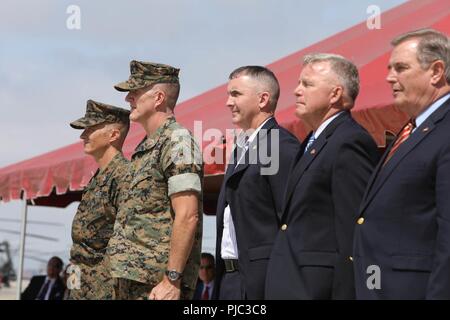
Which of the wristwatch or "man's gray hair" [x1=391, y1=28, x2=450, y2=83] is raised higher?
"man's gray hair" [x1=391, y1=28, x2=450, y2=83]

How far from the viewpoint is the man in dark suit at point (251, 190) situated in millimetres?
3650

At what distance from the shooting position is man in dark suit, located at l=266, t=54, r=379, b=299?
10.6 ft

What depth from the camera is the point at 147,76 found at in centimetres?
420

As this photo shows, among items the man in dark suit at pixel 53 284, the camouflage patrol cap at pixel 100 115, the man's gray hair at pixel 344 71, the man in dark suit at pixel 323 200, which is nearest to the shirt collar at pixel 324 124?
the man in dark suit at pixel 323 200

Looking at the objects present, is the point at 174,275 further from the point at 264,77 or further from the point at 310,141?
the point at 264,77

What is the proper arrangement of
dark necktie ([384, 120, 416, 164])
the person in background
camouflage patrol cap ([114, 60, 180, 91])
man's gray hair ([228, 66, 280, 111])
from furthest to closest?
the person in background → camouflage patrol cap ([114, 60, 180, 91]) → man's gray hair ([228, 66, 280, 111]) → dark necktie ([384, 120, 416, 164])

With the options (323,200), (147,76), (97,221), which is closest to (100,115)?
(97,221)

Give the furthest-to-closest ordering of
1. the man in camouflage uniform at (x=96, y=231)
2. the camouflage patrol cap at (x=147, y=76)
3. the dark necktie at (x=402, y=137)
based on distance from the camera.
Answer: the man in camouflage uniform at (x=96, y=231), the camouflage patrol cap at (x=147, y=76), the dark necktie at (x=402, y=137)

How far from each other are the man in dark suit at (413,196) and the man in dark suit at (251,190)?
661mm

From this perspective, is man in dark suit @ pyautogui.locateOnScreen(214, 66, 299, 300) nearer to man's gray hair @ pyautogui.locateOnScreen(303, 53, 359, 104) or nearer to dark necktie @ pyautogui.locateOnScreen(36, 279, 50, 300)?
man's gray hair @ pyautogui.locateOnScreen(303, 53, 359, 104)

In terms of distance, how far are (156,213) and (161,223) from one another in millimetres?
51

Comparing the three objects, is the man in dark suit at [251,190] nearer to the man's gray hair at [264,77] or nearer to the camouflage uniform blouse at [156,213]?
the man's gray hair at [264,77]

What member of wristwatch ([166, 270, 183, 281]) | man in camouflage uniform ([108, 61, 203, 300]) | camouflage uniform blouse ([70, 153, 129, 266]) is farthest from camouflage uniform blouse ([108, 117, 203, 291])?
camouflage uniform blouse ([70, 153, 129, 266])
